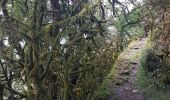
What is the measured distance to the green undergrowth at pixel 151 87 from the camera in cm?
1351

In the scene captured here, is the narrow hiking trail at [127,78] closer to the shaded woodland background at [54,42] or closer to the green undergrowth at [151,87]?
the green undergrowth at [151,87]

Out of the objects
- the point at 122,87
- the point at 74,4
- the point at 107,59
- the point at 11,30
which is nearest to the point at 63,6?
the point at 74,4

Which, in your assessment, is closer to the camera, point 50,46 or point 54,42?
point 54,42

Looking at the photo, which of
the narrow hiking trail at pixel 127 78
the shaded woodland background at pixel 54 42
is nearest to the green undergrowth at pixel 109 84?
the narrow hiking trail at pixel 127 78

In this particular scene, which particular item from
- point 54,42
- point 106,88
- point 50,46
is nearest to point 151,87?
point 106,88

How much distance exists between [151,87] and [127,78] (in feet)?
4.84

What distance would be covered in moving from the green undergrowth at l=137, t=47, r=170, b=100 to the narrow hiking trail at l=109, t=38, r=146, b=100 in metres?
0.22

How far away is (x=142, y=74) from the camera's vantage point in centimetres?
1534

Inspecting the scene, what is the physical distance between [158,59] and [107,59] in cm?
290

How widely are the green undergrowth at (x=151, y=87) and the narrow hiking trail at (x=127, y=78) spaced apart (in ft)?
0.71

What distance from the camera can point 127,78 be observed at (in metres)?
15.5

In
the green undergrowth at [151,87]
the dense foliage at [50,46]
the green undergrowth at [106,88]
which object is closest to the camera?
the dense foliage at [50,46]

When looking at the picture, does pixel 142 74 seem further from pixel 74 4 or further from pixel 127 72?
pixel 74 4

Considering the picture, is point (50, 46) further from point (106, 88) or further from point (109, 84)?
point (109, 84)
